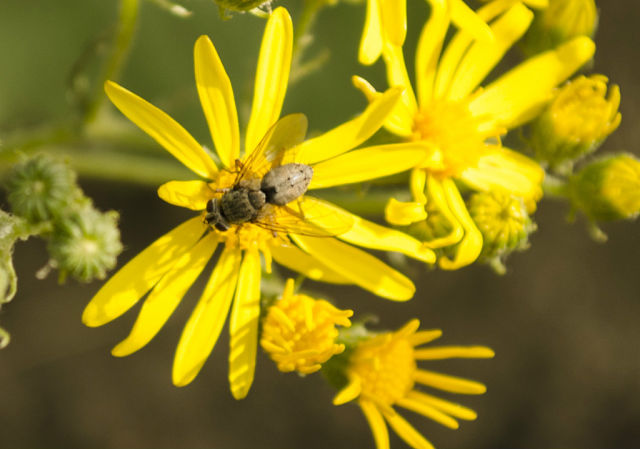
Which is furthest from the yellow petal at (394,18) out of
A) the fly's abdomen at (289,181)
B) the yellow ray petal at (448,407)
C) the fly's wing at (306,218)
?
the yellow ray petal at (448,407)

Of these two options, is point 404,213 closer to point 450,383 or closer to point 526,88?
point 450,383

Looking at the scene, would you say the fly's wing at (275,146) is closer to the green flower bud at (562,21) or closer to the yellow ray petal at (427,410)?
the yellow ray petal at (427,410)

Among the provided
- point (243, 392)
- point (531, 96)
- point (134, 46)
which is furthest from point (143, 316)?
point (134, 46)

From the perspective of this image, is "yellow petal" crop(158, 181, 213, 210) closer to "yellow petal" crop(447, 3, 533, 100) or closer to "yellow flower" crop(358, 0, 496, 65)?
"yellow flower" crop(358, 0, 496, 65)

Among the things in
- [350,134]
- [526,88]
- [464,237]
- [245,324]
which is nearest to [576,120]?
[526,88]

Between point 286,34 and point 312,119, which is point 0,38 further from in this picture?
point 286,34

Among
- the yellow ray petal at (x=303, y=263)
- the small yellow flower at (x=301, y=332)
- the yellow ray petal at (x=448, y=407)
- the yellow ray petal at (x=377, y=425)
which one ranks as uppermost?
the yellow ray petal at (x=303, y=263)
